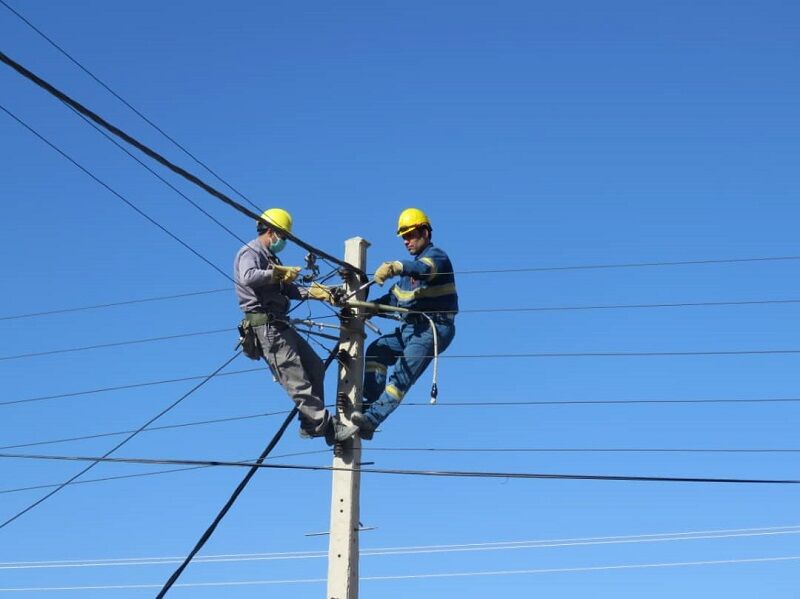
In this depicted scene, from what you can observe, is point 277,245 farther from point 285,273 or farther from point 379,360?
point 379,360

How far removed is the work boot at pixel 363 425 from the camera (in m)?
9.25

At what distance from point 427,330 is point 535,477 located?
1.59 m

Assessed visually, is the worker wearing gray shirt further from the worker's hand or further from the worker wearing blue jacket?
the worker wearing blue jacket

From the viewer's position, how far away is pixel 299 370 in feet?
30.8

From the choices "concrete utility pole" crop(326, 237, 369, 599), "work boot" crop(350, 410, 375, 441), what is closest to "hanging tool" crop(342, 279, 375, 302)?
"concrete utility pole" crop(326, 237, 369, 599)

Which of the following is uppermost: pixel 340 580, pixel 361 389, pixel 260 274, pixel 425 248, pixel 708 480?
pixel 425 248

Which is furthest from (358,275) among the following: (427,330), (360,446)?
(360,446)

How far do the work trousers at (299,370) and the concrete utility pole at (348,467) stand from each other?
18cm

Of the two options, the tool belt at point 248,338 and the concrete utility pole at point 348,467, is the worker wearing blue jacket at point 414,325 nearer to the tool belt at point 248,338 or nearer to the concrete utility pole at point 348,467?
the concrete utility pole at point 348,467

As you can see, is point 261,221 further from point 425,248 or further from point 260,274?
point 425,248

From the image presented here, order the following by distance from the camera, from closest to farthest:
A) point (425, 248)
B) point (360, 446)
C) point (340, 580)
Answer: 1. point (340, 580)
2. point (360, 446)
3. point (425, 248)

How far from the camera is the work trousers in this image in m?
9.27

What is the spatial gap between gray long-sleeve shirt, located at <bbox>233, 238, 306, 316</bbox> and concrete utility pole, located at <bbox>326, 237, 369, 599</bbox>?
495 millimetres

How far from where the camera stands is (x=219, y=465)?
362 inches
